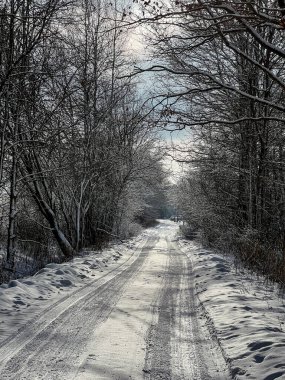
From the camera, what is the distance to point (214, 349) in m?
4.77

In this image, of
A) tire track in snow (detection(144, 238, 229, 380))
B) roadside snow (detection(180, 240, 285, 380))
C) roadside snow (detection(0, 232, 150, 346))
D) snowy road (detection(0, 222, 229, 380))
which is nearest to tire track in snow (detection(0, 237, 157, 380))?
snowy road (detection(0, 222, 229, 380))

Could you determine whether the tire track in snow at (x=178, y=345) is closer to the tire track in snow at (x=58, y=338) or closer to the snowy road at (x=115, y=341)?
the snowy road at (x=115, y=341)

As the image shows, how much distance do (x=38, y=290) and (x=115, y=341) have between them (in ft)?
10.9

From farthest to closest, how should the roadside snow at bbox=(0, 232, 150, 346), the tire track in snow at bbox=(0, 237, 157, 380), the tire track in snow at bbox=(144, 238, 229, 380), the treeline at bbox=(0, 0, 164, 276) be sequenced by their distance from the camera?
the treeline at bbox=(0, 0, 164, 276) < the roadside snow at bbox=(0, 232, 150, 346) < the tire track in snow at bbox=(144, 238, 229, 380) < the tire track in snow at bbox=(0, 237, 157, 380)

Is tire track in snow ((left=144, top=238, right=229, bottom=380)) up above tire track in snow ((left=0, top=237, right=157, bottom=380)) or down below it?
below

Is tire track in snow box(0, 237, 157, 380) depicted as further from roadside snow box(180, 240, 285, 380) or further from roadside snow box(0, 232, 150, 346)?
roadside snow box(180, 240, 285, 380)

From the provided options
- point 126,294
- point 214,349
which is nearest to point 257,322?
point 214,349

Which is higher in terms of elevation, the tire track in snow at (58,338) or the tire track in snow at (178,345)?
the tire track in snow at (58,338)

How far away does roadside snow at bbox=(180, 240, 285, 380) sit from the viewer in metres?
4.06

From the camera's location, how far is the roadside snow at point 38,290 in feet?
19.0

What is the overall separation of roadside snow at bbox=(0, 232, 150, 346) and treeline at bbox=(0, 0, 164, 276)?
1.68m

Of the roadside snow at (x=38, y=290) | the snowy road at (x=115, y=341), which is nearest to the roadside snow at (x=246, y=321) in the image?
the snowy road at (x=115, y=341)

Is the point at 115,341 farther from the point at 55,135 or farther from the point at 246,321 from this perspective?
the point at 55,135

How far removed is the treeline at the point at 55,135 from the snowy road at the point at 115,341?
3266 mm
